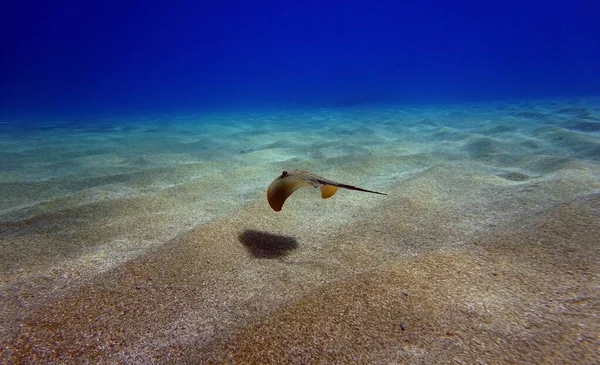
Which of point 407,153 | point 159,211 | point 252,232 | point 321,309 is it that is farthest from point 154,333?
point 407,153

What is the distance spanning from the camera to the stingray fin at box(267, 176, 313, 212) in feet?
8.82

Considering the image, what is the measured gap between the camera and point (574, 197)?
3.46 m

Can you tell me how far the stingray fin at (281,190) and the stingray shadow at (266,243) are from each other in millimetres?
488

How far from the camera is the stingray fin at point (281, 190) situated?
8.82ft

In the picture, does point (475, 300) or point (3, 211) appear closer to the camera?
point (475, 300)

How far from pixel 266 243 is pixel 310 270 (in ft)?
2.29

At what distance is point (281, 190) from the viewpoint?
2.72m

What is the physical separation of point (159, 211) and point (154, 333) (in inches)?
91.1

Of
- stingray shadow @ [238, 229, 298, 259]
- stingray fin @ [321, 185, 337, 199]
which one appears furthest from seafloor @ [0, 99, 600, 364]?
stingray fin @ [321, 185, 337, 199]

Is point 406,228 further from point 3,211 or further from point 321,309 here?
point 3,211

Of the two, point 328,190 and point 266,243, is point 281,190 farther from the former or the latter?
point 266,243

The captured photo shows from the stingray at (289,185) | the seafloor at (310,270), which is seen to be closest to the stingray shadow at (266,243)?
the seafloor at (310,270)

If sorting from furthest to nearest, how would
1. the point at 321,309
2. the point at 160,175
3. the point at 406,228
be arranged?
the point at 160,175 < the point at 406,228 < the point at 321,309

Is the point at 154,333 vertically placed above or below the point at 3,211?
above
